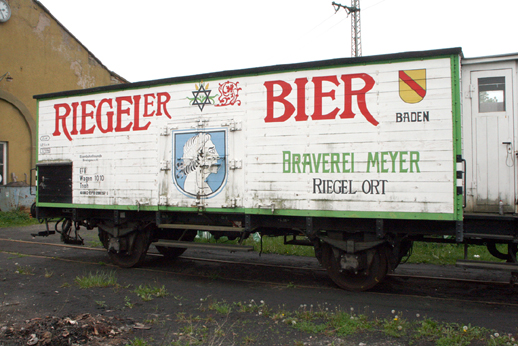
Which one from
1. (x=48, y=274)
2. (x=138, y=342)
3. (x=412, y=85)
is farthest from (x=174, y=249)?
(x=412, y=85)

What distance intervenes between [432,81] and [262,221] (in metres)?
3.67

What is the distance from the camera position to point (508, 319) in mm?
5191

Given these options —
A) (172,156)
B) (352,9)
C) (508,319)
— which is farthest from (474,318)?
(352,9)

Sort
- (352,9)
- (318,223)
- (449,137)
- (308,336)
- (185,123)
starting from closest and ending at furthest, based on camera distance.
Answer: (308,336), (449,137), (318,223), (185,123), (352,9)

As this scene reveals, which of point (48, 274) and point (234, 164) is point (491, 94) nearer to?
point (234, 164)

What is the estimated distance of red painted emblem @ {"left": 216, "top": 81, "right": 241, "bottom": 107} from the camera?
7.11 m

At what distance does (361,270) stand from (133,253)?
4.85 metres

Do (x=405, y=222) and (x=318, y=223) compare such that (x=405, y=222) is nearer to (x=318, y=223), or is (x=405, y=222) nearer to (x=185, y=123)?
(x=318, y=223)

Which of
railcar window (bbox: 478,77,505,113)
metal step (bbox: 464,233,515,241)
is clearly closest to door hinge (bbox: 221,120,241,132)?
railcar window (bbox: 478,77,505,113)

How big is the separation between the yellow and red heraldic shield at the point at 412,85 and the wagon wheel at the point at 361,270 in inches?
99.6

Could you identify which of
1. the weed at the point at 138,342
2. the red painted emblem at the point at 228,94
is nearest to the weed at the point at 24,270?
the weed at the point at 138,342

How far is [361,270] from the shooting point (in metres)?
6.51

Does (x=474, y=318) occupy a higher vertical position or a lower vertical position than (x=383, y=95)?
lower

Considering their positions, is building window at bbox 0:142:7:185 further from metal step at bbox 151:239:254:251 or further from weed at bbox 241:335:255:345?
weed at bbox 241:335:255:345
